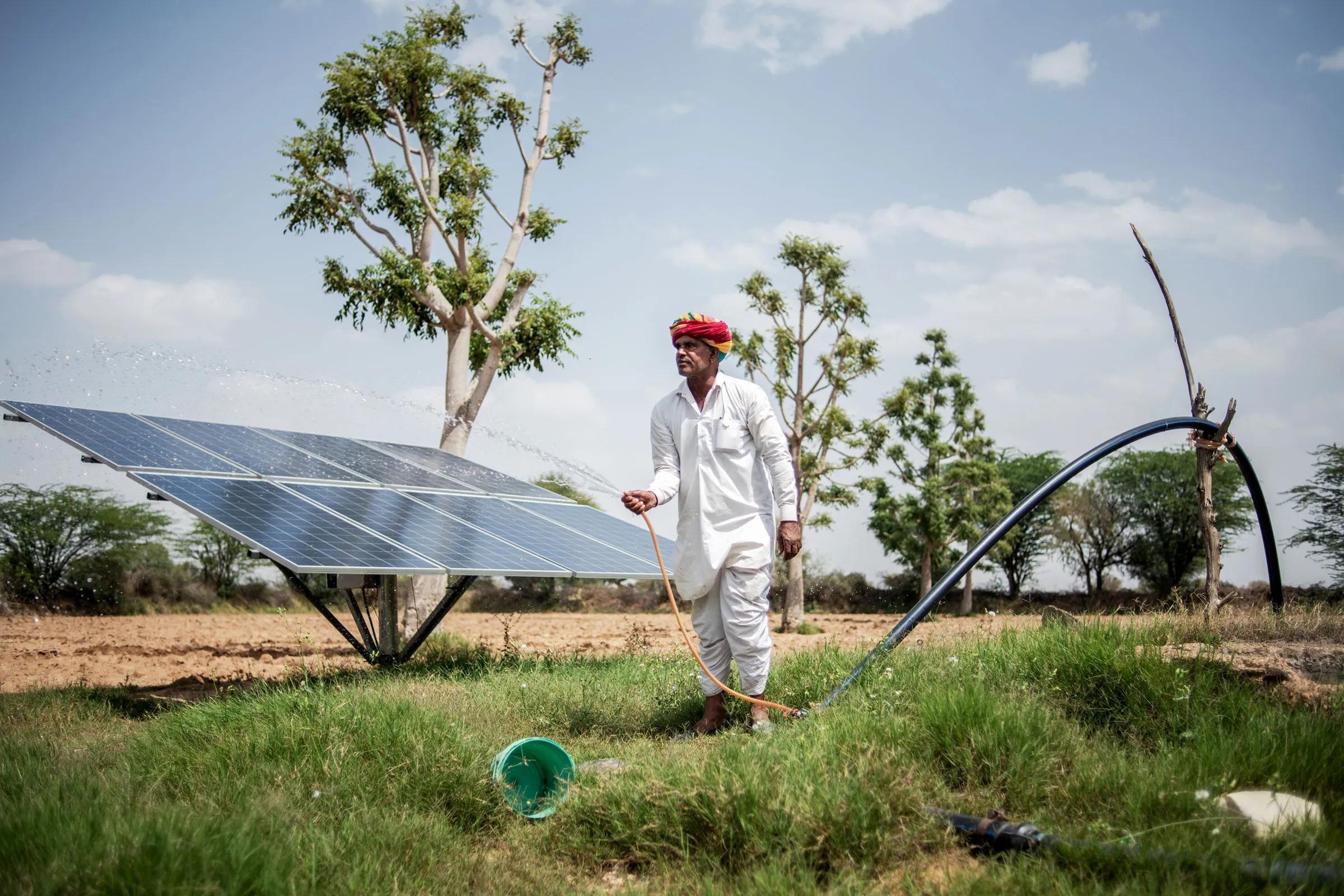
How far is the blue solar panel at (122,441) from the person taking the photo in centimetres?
Answer: 628

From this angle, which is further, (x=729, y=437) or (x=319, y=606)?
(x=319, y=606)

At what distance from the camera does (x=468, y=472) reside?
33.2 ft

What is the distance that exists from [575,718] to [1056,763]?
8.15ft

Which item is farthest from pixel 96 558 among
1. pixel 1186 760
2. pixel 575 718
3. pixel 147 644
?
pixel 1186 760

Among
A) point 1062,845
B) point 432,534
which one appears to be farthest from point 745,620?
point 432,534

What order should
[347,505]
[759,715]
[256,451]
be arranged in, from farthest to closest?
1. [256,451]
2. [347,505]
3. [759,715]

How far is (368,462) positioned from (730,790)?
22.2 ft

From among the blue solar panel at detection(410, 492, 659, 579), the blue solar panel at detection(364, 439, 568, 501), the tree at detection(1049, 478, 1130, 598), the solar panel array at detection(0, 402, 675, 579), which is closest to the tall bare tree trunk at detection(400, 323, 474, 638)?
the blue solar panel at detection(364, 439, 568, 501)

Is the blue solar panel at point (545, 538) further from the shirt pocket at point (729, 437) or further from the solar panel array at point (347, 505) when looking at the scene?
the shirt pocket at point (729, 437)

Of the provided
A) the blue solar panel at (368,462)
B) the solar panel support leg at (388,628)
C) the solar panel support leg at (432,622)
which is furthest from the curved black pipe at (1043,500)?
the blue solar panel at (368,462)

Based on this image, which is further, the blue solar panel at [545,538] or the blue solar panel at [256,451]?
the blue solar panel at [256,451]

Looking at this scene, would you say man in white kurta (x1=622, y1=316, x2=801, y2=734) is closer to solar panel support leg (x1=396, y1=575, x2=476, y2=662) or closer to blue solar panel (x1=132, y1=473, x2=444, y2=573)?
blue solar panel (x1=132, y1=473, x2=444, y2=573)

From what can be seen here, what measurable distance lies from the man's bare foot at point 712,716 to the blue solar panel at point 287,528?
1845mm

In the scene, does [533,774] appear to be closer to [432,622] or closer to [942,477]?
[432,622]
